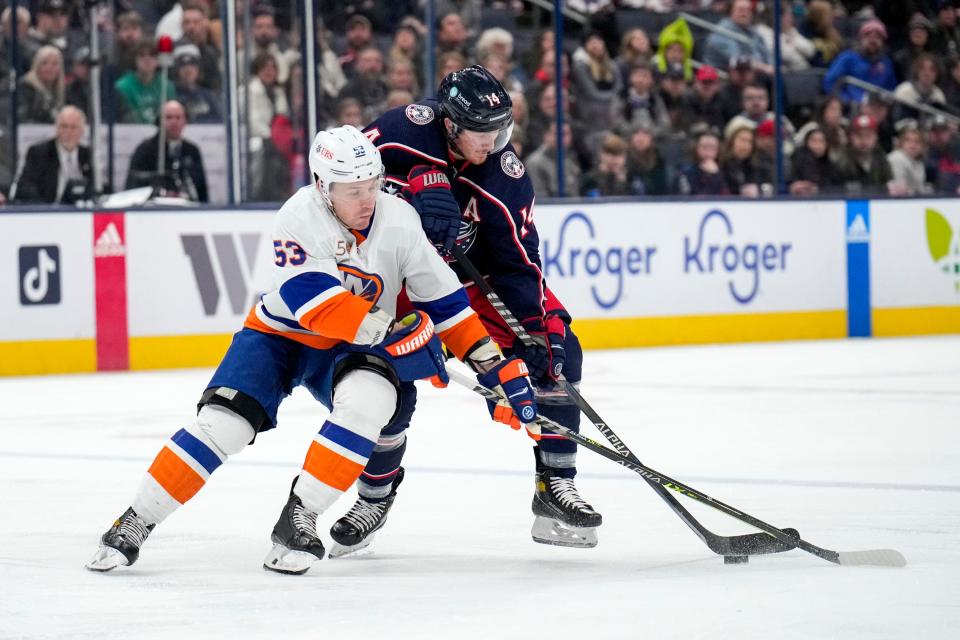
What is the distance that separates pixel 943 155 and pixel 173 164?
5.23m

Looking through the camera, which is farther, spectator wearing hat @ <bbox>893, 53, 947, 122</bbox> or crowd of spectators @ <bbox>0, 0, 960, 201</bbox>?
spectator wearing hat @ <bbox>893, 53, 947, 122</bbox>

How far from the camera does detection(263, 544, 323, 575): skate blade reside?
3045mm

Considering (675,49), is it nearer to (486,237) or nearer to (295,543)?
(486,237)

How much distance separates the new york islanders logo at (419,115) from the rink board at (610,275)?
4.47 meters

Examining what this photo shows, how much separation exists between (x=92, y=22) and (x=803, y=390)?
4.12 meters

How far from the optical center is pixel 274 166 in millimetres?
8203

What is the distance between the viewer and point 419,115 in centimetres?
348

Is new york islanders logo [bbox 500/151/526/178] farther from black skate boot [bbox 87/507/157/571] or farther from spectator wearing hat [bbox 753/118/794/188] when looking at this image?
spectator wearing hat [bbox 753/118/794/188]

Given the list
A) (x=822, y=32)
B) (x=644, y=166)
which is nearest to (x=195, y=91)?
(x=644, y=166)

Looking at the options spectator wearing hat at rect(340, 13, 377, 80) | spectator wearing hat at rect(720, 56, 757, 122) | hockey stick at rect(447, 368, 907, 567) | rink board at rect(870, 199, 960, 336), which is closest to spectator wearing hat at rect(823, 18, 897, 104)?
spectator wearing hat at rect(720, 56, 757, 122)

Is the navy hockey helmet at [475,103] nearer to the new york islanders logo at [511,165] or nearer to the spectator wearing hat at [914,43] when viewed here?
the new york islanders logo at [511,165]

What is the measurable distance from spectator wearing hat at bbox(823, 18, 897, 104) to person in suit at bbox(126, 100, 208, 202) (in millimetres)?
4483

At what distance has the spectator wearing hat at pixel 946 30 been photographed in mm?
10617

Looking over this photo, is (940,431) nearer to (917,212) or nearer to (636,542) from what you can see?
(636,542)
